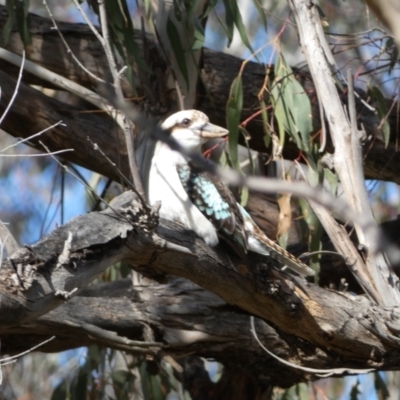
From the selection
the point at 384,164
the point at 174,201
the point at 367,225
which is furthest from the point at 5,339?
the point at 367,225

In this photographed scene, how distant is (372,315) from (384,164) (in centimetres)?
155

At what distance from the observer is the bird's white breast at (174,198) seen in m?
2.81

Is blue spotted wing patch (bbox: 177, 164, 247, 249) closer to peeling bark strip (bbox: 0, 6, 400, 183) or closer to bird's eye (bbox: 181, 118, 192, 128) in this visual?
bird's eye (bbox: 181, 118, 192, 128)

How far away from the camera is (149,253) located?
7.63 ft

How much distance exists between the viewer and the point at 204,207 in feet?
9.31

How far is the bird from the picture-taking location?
277 cm

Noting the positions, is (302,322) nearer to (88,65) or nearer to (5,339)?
(5,339)

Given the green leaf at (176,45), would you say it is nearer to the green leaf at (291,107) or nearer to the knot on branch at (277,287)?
the green leaf at (291,107)

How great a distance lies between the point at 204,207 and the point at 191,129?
19.8 inches

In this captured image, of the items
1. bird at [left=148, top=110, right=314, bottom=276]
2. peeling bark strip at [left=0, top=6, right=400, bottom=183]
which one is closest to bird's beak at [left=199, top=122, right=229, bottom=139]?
bird at [left=148, top=110, right=314, bottom=276]

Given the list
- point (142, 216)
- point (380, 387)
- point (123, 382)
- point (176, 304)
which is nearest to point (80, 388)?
point (123, 382)

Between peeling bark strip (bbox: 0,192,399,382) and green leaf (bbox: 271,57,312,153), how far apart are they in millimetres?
755

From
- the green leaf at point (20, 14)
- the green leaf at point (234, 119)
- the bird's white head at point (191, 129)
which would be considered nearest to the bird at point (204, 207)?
the bird's white head at point (191, 129)

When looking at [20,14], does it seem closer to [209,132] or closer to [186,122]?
[186,122]
